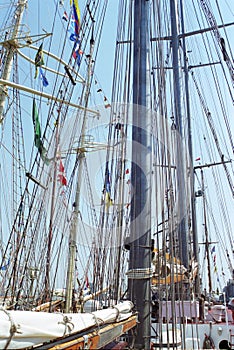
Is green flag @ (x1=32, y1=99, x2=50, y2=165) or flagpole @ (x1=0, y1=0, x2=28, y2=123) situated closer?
green flag @ (x1=32, y1=99, x2=50, y2=165)

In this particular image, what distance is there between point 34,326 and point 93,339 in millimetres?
474

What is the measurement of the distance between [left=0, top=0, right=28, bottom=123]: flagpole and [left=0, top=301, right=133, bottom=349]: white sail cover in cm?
949

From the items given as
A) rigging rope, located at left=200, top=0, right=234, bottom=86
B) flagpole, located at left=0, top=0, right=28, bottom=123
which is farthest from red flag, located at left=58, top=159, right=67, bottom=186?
rigging rope, located at left=200, top=0, right=234, bottom=86

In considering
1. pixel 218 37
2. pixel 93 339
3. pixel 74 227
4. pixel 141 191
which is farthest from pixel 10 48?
pixel 93 339

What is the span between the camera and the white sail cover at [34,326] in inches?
56.6

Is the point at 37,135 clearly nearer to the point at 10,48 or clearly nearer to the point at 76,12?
the point at 76,12

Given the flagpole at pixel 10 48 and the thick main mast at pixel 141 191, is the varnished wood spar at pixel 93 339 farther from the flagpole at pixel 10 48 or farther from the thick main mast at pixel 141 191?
the flagpole at pixel 10 48

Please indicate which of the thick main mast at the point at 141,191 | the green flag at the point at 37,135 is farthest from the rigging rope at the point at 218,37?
the green flag at the point at 37,135

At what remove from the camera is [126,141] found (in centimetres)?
466

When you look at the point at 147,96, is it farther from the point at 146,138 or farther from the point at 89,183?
the point at 89,183

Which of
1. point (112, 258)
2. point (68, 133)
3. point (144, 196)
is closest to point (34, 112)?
point (68, 133)

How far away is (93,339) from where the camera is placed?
6.26 feet

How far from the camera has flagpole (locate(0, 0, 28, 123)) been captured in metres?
10.6

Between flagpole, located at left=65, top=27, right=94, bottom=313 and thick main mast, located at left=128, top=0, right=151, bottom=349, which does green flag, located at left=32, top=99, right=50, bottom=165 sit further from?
thick main mast, located at left=128, top=0, right=151, bottom=349
